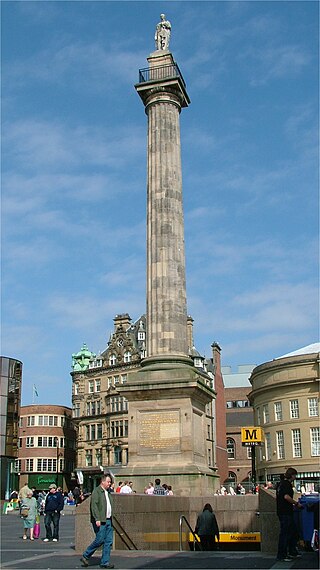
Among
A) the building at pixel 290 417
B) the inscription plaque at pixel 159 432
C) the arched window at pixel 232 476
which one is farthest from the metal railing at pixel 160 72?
the arched window at pixel 232 476

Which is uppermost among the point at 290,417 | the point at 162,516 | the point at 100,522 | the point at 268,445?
the point at 290,417

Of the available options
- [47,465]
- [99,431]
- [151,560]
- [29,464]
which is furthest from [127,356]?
[151,560]

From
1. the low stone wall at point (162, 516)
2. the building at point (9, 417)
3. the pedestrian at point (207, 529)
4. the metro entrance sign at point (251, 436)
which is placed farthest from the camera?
the building at point (9, 417)

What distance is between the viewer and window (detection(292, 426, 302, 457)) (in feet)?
220

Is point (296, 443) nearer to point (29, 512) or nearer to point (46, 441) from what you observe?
point (46, 441)

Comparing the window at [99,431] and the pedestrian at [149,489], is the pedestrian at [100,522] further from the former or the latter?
the window at [99,431]

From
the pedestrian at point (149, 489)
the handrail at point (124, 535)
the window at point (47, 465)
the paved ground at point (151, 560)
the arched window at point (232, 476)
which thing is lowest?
the paved ground at point (151, 560)

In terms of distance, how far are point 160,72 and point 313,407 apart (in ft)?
150

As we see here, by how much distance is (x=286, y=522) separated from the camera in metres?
13.5

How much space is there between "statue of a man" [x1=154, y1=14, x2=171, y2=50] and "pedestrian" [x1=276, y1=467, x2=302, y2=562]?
2185cm

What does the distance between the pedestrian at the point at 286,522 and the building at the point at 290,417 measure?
52.2 metres

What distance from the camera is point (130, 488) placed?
2077 cm

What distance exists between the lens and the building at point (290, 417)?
6588 centimetres

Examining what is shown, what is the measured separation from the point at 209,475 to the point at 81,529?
8.30 m
